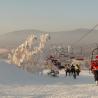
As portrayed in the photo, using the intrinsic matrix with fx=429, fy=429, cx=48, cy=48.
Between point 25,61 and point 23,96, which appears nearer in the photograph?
point 23,96

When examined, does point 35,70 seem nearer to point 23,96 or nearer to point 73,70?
point 73,70

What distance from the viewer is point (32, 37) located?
52594 mm

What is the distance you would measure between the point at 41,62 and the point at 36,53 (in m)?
1.46

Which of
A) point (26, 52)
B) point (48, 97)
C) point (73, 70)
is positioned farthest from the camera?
point (26, 52)

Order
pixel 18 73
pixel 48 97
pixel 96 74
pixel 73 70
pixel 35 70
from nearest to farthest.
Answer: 1. pixel 48 97
2. pixel 96 74
3. pixel 18 73
4. pixel 73 70
5. pixel 35 70

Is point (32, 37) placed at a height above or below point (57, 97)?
above

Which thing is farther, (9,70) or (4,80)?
(9,70)

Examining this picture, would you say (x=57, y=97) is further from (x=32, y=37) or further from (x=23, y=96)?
(x=32, y=37)

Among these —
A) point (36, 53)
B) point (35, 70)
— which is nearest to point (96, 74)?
point (35, 70)

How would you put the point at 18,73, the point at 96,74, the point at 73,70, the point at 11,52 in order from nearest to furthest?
1. the point at 96,74
2. the point at 18,73
3. the point at 73,70
4. the point at 11,52

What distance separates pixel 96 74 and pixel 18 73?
7448 millimetres

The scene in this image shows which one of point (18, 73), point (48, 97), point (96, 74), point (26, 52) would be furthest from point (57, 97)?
point (26, 52)

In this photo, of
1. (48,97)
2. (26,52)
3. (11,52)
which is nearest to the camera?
(48,97)

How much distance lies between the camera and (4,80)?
27.7m
